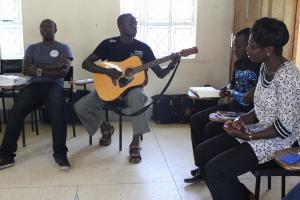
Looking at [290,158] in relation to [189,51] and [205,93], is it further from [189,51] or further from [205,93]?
[189,51]

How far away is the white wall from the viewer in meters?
4.02

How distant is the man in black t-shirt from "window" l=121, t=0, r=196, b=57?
986mm

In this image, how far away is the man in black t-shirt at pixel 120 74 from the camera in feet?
10.2

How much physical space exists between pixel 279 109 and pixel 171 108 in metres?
2.46

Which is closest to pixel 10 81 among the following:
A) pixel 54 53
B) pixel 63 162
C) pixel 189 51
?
pixel 54 53

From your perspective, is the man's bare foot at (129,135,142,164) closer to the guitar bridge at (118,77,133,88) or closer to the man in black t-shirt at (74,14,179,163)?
the man in black t-shirt at (74,14,179,163)

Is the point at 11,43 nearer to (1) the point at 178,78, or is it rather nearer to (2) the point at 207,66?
(1) the point at 178,78

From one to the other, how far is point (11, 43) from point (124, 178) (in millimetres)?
2398

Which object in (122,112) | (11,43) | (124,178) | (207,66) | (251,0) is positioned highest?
(251,0)

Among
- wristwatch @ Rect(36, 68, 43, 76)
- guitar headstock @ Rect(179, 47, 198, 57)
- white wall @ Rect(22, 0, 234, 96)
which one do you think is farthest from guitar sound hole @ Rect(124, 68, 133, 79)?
white wall @ Rect(22, 0, 234, 96)

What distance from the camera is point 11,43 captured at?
4172 millimetres

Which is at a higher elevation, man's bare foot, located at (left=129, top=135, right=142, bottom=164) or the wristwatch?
the wristwatch

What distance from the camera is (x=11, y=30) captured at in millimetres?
4148

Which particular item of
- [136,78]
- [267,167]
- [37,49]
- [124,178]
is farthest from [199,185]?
[37,49]
